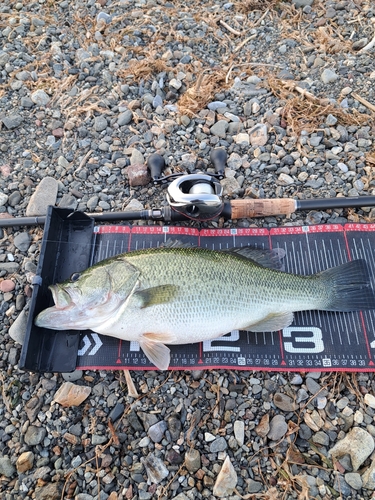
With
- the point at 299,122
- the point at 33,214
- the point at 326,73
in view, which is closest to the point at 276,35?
the point at 326,73

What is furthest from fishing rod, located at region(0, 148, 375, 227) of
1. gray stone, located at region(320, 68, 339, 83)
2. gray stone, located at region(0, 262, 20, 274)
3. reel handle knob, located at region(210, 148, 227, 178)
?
gray stone, located at region(320, 68, 339, 83)

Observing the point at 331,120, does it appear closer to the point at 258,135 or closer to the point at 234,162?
the point at 258,135

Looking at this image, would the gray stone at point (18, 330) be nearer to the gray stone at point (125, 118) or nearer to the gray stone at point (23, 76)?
the gray stone at point (125, 118)

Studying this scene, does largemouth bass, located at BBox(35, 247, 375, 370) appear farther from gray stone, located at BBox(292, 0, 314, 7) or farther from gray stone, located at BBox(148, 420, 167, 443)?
gray stone, located at BBox(292, 0, 314, 7)

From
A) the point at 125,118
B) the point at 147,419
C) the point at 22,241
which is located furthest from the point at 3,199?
the point at 147,419

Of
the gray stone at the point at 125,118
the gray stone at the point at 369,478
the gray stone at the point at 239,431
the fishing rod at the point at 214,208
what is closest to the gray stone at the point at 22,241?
the fishing rod at the point at 214,208

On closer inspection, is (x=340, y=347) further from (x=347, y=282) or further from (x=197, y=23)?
(x=197, y=23)
